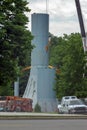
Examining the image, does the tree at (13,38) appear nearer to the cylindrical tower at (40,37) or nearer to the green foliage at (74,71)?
the green foliage at (74,71)

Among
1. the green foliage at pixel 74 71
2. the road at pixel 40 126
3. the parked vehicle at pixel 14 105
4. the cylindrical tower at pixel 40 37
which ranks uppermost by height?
the cylindrical tower at pixel 40 37

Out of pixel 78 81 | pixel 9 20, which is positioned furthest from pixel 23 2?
pixel 78 81

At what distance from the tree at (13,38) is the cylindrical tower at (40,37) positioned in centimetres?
3934

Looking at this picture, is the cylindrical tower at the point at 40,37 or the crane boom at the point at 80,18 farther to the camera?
the cylindrical tower at the point at 40,37

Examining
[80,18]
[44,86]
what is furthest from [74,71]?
[44,86]

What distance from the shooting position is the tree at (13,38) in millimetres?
34812

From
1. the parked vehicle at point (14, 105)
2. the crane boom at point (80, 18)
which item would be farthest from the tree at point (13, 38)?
the parked vehicle at point (14, 105)

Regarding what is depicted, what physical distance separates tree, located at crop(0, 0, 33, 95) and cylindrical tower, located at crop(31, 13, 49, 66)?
Result: 39340 millimetres

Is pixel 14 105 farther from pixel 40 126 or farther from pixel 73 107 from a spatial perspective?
pixel 40 126

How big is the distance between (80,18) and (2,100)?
15.1 metres

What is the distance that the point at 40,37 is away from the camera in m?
76.8

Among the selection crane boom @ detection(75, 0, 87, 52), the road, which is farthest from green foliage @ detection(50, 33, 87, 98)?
the road

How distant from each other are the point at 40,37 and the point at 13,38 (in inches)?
1639

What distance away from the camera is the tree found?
→ 114ft
